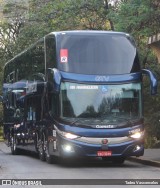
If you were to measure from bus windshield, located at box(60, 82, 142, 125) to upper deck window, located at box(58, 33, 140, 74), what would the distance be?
1.81 ft

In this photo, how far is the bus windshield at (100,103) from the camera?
58.7ft

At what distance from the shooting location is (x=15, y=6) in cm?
3938

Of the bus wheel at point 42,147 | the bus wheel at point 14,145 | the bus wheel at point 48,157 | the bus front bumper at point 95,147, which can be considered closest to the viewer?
the bus front bumper at point 95,147

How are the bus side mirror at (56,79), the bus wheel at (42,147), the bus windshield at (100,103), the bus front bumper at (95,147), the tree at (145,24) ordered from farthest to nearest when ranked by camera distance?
the tree at (145,24) < the bus wheel at (42,147) < the bus windshield at (100,103) < the bus side mirror at (56,79) < the bus front bumper at (95,147)

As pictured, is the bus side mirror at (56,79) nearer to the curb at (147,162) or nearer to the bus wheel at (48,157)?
the bus wheel at (48,157)

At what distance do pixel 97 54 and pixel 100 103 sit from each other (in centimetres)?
163

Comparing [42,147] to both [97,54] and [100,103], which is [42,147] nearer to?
[100,103]

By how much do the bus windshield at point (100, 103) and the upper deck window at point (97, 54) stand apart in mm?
550

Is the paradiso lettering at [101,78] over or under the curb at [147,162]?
over

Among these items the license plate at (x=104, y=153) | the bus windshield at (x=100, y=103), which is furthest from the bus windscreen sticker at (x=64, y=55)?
the license plate at (x=104, y=153)

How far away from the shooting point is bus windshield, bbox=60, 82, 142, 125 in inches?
704

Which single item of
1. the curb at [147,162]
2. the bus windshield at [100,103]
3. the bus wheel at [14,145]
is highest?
the bus windshield at [100,103]

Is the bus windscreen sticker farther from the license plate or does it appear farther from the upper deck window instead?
the license plate

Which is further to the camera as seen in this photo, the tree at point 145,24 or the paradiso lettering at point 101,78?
the tree at point 145,24
